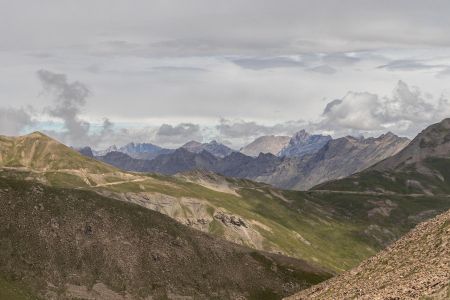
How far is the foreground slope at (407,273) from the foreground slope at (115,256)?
213ft

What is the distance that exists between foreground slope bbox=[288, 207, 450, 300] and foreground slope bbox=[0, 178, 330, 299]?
6494 cm

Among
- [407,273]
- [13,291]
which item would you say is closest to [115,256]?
[13,291]

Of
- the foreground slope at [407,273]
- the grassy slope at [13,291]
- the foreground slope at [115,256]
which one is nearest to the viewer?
the foreground slope at [407,273]

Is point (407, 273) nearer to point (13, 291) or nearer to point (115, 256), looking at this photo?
point (13, 291)

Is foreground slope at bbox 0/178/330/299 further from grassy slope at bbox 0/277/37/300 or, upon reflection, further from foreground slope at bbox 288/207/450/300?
foreground slope at bbox 288/207/450/300

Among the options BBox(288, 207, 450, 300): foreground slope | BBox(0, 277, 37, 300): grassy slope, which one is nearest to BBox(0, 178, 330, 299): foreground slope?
BBox(0, 277, 37, 300): grassy slope

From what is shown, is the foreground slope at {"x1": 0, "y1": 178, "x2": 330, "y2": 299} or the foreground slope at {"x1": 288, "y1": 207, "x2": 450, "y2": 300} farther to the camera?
the foreground slope at {"x1": 0, "y1": 178, "x2": 330, "y2": 299}

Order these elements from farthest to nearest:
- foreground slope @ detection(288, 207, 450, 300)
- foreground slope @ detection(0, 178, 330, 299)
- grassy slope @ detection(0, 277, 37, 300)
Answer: foreground slope @ detection(0, 178, 330, 299)
grassy slope @ detection(0, 277, 37, 300)
foreground slope @ detection(288, 207, 450, 300)

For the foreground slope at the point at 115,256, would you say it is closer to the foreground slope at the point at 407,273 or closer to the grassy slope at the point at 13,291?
the grassy slope at the point at 13,291

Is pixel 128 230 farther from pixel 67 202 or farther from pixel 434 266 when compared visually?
pixel 434 266

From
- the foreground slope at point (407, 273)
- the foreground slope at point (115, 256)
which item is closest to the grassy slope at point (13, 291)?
the foreground slope at point (115, 256)

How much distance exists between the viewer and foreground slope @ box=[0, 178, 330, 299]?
13325cm

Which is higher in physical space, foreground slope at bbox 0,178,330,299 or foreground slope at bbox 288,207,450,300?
foreground slope at bbox 288,207,450,300

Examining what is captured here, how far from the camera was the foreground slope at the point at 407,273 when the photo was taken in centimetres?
4866
